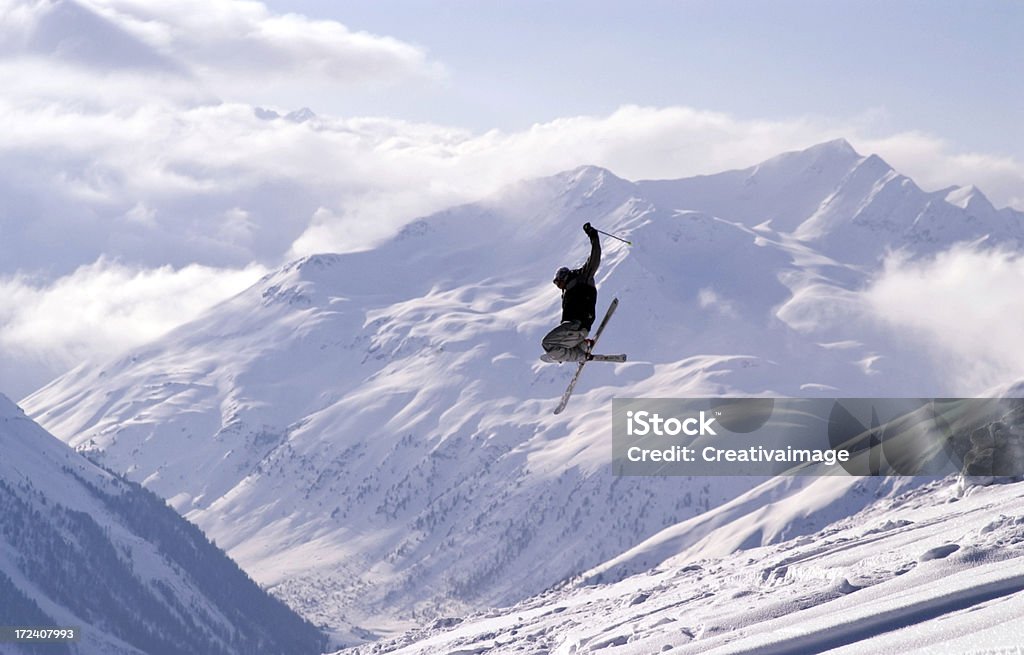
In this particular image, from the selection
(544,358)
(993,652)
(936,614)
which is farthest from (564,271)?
(936,614)

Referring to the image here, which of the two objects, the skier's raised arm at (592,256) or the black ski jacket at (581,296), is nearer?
the skier's raised arm at (592,256)

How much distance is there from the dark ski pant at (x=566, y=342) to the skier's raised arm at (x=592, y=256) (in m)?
1.72

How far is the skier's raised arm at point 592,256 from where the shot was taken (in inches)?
2066

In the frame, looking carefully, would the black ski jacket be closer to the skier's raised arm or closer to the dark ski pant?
the skier's raised arm

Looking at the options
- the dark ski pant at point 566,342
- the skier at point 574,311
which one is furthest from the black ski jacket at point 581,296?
the dark ski pant at point 566,342

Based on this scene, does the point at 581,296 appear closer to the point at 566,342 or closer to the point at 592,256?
the point at 566,342

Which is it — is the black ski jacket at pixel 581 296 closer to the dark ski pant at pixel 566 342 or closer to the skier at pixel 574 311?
the skier at pixel 574 311

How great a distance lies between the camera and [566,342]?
2160 inches

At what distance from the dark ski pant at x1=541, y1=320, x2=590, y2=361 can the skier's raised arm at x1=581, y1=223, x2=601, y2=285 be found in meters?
1.72

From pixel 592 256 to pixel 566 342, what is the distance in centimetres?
329

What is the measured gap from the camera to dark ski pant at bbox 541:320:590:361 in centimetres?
5459

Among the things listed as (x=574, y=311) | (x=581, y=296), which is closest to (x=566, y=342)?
(x=574, y=311)

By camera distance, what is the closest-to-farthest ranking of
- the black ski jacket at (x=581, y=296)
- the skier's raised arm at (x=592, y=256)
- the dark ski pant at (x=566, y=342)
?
the skier's raised arm at (x=592, y=256)
the dark ski pant at (x=566, y=342)
the black ski jacket at (x=581, y=296)

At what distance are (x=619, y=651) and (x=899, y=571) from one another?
35.0m
